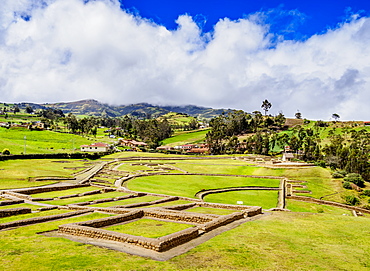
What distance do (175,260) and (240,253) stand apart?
3.39 meters

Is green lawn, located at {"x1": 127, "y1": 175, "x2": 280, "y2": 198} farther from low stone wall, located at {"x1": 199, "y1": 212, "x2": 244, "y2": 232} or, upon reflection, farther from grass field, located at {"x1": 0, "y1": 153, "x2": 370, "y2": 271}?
low stone wall, located at {"x1": 199, "y1": 212, "x2": 244, "y2": 232}

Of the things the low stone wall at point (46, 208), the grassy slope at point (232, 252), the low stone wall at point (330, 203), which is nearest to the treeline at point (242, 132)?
the low stone wall at point (330, 203)

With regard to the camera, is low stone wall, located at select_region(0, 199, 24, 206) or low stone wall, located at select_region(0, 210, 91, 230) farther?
low stone wall, located at select_region(0, 199, 24, 206)

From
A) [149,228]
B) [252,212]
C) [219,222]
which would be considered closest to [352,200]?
[252,212]

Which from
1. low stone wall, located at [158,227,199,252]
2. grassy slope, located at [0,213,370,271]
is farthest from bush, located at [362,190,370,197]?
low stone wall, located at [158,227,199,252]

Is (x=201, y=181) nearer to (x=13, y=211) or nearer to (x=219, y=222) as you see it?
(x=219, y=222)

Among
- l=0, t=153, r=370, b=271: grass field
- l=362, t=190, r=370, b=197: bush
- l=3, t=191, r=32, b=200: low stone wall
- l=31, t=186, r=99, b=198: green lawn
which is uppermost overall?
l=0, t=153, r=370, b=271: grass field

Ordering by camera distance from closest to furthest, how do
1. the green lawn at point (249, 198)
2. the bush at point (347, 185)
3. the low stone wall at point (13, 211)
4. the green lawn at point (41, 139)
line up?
the low stone wall at point (13, 211) < the green lawn at point (249, 198) < the bush at point (347, 185) < the green lawn at point (41, 139)

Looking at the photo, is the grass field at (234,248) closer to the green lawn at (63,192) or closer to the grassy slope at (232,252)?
the grassy slope at (232,252)

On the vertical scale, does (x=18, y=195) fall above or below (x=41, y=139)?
below

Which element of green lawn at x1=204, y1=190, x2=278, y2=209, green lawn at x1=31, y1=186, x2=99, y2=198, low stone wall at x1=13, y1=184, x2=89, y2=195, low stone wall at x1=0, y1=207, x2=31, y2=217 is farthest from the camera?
green lawn at x1=204, y1=190, x2=278, y2=209

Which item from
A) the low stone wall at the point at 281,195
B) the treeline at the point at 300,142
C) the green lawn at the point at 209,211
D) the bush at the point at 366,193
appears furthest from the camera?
the treeline at the point at 300,142

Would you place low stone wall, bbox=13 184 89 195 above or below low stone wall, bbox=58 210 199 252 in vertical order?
below

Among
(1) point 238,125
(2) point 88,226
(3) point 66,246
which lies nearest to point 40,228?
(2) point 88,226
